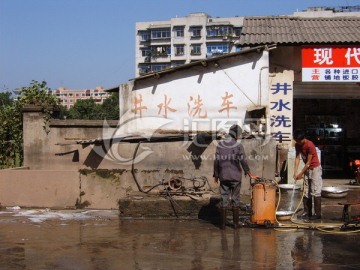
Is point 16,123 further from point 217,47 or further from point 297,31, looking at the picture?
point 217,47

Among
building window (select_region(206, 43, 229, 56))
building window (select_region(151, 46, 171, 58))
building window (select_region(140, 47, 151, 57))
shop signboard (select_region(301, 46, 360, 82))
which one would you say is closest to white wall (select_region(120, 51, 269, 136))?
shop signboard (select_region(301, 46, 360, 82))

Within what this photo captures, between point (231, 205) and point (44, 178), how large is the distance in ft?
15.0

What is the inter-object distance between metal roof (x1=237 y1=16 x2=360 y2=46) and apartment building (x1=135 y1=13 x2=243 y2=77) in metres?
80.5

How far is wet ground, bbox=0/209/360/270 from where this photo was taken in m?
6.56

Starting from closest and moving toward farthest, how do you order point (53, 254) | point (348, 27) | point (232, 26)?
point (53, 254) → point (348, 27) → point (232, 26)

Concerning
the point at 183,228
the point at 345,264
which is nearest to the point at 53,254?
the point at 183,228

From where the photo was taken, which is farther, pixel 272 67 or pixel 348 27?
pixel 348 27

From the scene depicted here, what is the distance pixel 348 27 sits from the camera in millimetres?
13500

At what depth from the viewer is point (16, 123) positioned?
13.3 meters

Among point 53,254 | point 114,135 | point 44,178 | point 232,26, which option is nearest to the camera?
point 53,254

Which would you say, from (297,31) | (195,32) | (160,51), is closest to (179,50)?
(160,51)

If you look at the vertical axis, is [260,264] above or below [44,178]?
below

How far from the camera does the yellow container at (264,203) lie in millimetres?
8641

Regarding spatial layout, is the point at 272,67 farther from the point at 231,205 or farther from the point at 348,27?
the point at 231,205
